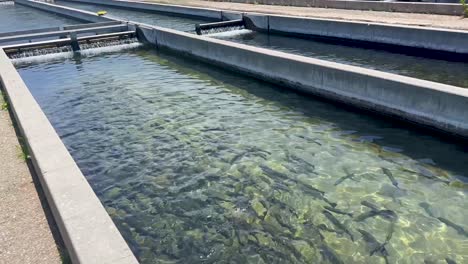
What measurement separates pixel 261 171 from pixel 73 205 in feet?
13.6

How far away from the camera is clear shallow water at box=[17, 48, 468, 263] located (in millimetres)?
6098

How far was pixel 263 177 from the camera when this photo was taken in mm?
8047

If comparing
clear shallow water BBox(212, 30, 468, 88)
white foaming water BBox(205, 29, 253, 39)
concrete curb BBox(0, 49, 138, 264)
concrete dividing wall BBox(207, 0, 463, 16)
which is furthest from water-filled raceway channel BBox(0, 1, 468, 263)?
white foaming water BBox(205, 29, 253, 39)

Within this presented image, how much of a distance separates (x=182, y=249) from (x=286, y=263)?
1570 millimetres

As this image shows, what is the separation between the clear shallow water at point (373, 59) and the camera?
13.9 meters

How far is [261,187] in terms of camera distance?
7.68 m

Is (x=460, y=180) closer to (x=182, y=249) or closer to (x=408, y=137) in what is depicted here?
(x=408, y=137)

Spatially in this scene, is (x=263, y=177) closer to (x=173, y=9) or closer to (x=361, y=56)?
(x=361, y=56)

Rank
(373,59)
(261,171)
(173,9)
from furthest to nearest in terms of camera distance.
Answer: (173,9), (373,59), (261,171)

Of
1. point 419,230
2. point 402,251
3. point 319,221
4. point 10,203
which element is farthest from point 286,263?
point 10,203

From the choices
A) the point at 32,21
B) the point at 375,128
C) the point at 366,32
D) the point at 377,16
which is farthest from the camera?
the point at 32,21

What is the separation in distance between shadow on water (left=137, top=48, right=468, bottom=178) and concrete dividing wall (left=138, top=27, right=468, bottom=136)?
8.3 inches

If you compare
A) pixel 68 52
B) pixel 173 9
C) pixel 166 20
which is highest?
pixel 173 9

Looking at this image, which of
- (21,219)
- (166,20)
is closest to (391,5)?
(166,20)
